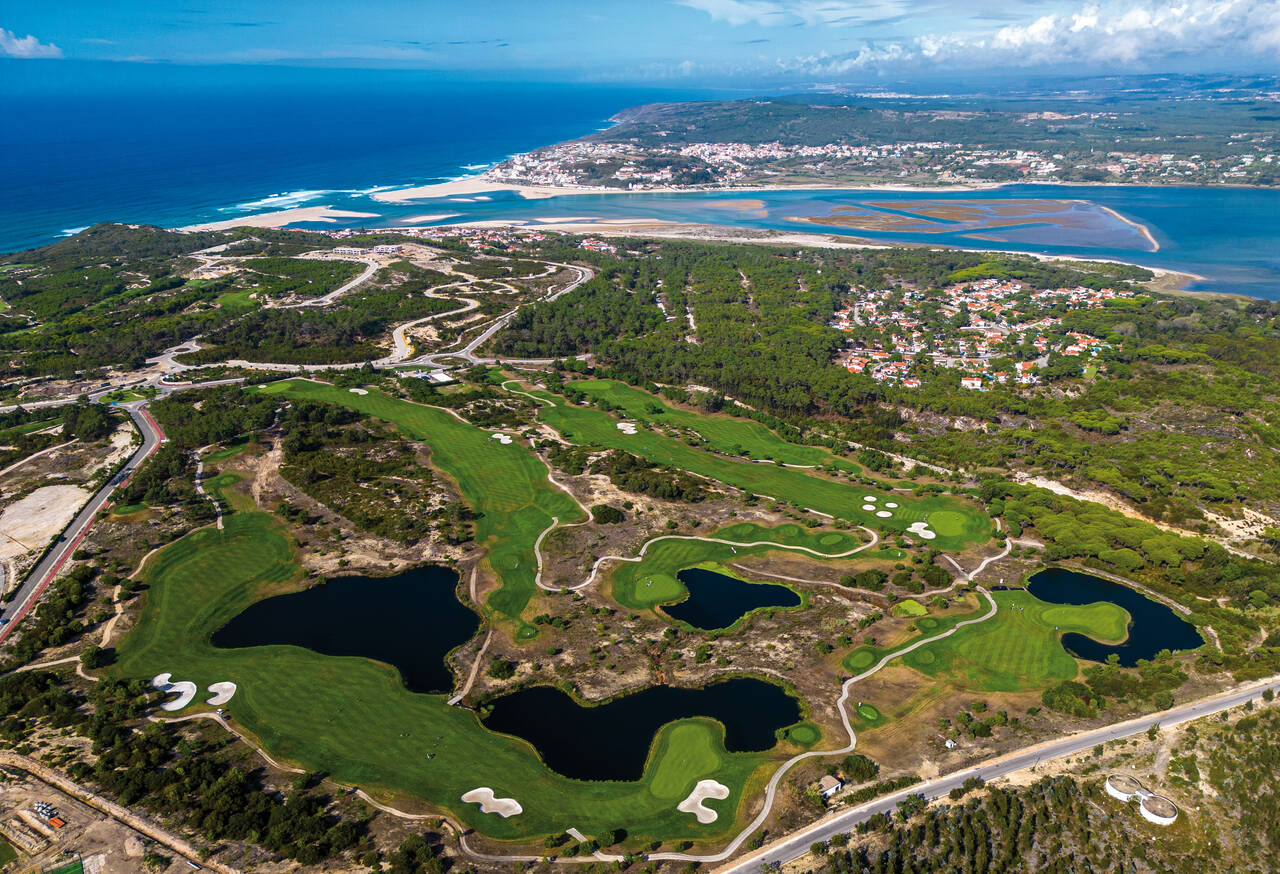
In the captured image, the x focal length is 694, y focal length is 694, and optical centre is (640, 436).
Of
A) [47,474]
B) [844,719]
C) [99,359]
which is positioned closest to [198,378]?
[99,359]

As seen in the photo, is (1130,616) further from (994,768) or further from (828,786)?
(828,786)

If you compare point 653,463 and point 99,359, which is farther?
point 99,359

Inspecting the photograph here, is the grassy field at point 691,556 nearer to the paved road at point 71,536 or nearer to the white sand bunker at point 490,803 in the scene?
the white sand bunker at point 490,803

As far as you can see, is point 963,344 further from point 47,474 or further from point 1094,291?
point 47,474

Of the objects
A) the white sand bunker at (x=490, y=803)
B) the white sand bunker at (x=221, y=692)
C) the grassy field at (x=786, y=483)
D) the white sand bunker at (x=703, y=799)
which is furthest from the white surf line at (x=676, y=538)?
the white sand bunker at (x=221, y=692)

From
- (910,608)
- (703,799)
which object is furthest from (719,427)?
(703,799)

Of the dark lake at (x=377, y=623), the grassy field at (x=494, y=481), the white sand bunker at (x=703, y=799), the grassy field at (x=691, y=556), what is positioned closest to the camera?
the white sand bunker at (x=703, y=799)
